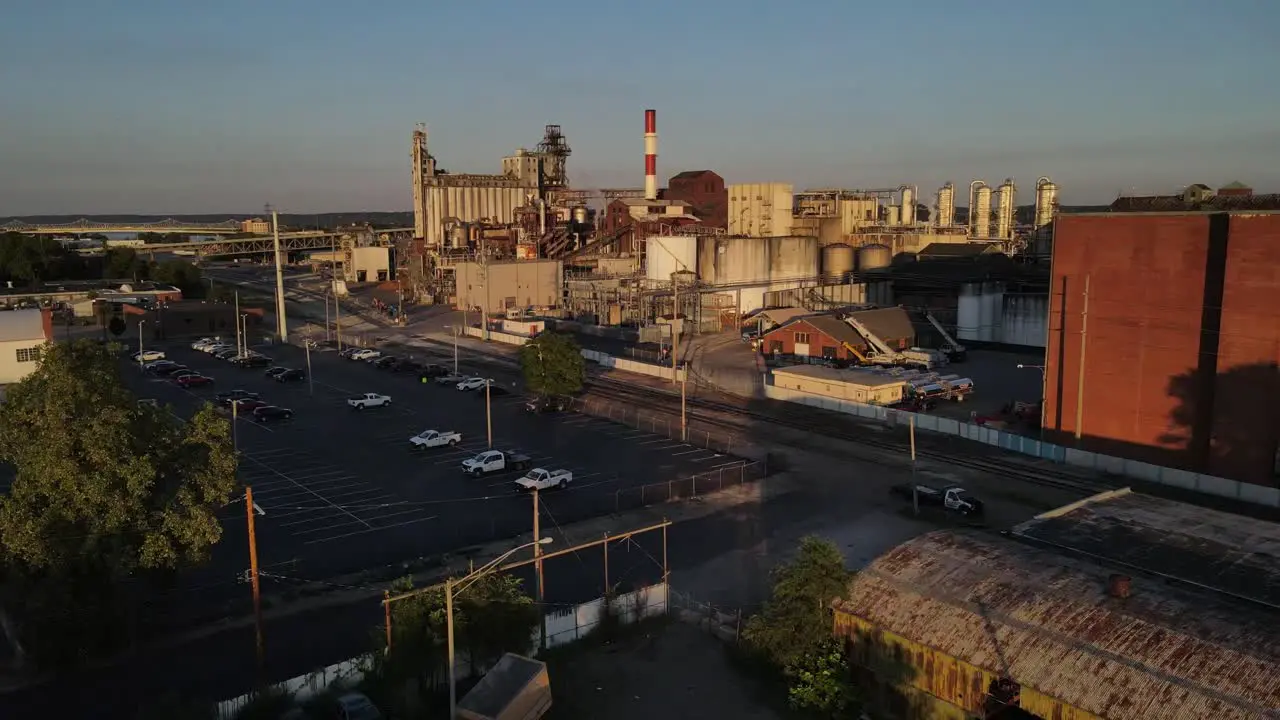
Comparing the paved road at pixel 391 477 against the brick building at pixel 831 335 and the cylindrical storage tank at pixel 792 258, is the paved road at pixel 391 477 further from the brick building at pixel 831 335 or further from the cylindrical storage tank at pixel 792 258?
the cylindrical storage tank at pixel 792 258

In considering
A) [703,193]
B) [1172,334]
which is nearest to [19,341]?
[1172,334]

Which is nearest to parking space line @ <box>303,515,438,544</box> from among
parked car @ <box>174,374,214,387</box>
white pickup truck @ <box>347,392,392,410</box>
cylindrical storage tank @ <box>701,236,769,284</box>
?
white pickup truck @ <box>347,392,392,410</box>

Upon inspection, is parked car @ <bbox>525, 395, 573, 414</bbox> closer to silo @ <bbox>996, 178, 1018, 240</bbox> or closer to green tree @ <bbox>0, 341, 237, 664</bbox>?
green tree @ <bbox>0, 341, 237, 664</bbox>

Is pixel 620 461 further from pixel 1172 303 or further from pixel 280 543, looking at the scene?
pixel 1172 303

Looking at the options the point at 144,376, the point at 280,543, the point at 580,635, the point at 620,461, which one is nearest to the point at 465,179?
the point at 144,376

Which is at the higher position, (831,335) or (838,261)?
(838,261)

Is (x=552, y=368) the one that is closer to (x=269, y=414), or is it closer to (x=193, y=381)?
(x=269, y=414)
